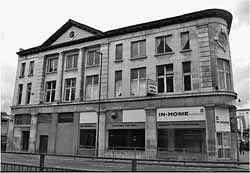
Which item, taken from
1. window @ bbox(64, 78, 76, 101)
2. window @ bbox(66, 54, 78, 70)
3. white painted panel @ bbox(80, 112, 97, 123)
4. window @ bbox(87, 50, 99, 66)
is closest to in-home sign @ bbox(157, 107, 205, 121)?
white painted panel @ bbox(80, 112, 97, 123)

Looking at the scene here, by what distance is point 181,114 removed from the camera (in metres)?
20.8

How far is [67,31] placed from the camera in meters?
30.0

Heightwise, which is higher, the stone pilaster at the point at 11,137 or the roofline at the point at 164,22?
the roofline at the point at 164,22

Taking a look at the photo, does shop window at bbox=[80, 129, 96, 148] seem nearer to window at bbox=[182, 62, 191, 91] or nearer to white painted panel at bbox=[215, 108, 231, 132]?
window at bbox=[182, 62, 191, 91]

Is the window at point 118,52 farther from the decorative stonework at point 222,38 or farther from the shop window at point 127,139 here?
the decorative stonework at point 222,38

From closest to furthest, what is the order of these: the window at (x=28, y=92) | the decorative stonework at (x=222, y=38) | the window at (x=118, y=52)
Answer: the decorative stonework at (x=222, y=38)
the window at (x=118, y=52)
the window at (x=28, y=92)

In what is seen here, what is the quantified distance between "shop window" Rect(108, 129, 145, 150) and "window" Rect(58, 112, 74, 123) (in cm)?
528

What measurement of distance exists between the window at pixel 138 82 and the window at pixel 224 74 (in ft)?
23.0

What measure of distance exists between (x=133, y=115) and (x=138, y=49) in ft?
23.0

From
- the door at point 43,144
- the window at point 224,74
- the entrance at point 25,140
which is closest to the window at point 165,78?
the window at point 224,74

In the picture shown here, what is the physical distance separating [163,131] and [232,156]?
5978 millimetres

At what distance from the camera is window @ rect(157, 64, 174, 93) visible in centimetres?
2233

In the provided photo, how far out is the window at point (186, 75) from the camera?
21533 mm

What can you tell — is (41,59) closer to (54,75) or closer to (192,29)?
(54,75)
